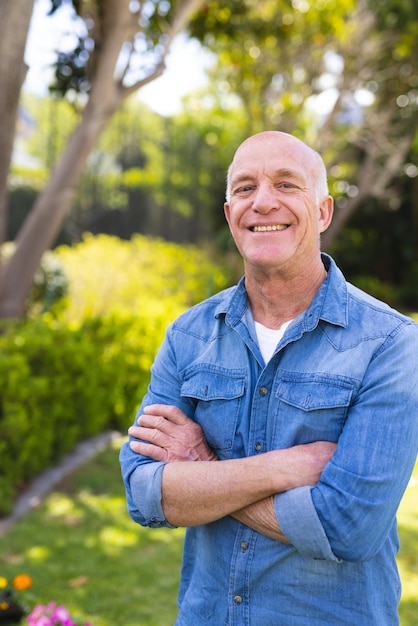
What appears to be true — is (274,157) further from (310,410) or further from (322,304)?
(310,410)

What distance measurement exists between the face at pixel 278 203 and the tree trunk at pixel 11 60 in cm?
334

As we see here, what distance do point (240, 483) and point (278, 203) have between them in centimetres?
74

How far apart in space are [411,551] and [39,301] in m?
5.99

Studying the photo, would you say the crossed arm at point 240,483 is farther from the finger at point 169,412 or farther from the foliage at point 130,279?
the foliage at point 130,279

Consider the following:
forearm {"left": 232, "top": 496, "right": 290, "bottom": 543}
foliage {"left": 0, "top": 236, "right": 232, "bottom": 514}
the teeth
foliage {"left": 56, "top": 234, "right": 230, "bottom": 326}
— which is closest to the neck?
the teeth

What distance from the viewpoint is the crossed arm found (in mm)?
1625

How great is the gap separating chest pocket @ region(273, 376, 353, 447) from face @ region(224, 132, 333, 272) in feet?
1.08

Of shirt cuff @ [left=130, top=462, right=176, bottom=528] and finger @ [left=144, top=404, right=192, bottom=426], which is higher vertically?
finger @ [left=144, top=404, right=192, bottom=426]

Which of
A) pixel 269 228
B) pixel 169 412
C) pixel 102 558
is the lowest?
pixel 102 558

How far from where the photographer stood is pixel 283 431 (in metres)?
1.71

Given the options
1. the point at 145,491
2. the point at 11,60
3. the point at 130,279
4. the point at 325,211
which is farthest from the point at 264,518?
the point at 130,279

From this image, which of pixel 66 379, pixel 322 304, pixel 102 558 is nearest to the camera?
pixel 322 304

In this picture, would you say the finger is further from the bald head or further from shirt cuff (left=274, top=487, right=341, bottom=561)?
the bald head

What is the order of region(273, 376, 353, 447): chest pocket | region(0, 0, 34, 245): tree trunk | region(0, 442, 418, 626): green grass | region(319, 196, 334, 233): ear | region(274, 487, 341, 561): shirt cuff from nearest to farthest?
region(274, 487, 341, 561): shirt cuff
region(273, 376, 353, 447): chest pocket
region(319, 196, 334, 233): ear
region(0, 442, 418, 626): green grass
region(0, 0, 34, 245): tree trunk
